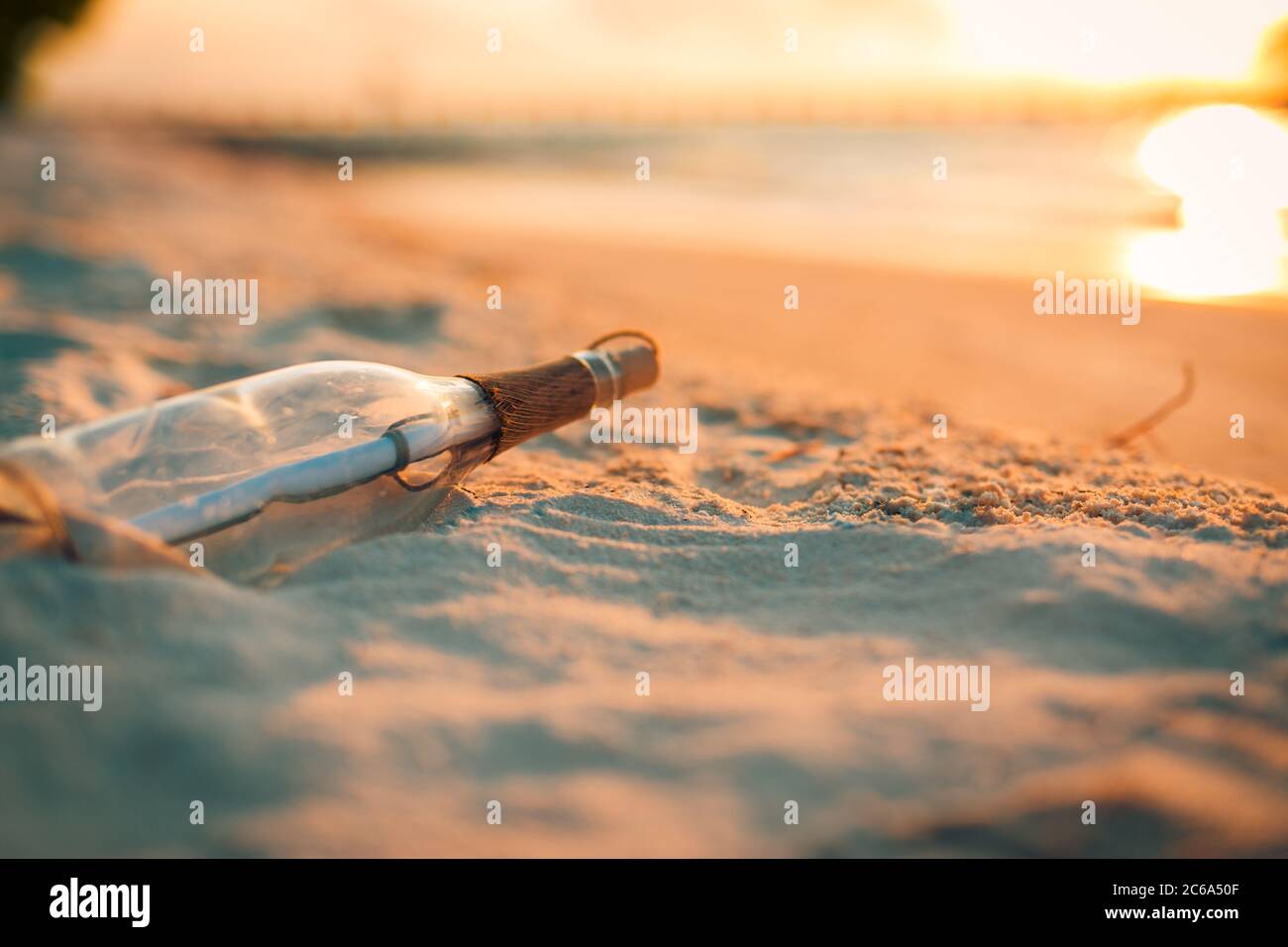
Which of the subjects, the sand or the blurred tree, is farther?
the blurred tree

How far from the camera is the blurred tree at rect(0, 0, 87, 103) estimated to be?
23359mm

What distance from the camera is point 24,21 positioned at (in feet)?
78.0

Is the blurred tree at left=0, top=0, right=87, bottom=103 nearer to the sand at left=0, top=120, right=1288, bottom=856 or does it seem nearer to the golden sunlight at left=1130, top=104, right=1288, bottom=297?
the golden sunlight at left=1130, top=104, right=1288, bottom=297

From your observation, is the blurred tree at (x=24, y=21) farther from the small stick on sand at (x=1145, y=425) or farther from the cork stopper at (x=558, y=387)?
the small stick on sand at (x=1145, y=425)

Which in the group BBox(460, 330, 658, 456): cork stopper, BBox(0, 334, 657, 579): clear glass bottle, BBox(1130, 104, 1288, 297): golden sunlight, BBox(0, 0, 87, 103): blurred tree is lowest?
BBox(0, 334, 657, 579): clear glass bottle

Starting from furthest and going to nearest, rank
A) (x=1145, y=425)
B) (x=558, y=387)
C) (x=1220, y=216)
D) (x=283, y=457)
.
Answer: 1. (x=1220, y=216)
2. (x=1145, y=425)
3. (x=558, y=387)
4. (x=283, y=457)

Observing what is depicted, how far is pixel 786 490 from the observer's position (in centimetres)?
238

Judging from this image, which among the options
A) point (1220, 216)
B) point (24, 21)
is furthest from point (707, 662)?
point (24, 21)

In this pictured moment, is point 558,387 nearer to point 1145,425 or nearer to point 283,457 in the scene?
point 283,457

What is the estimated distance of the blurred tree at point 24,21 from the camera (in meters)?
23.4

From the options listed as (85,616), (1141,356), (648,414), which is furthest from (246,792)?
(1141,356)

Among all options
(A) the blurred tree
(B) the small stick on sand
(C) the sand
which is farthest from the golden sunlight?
(A) the blurred tree

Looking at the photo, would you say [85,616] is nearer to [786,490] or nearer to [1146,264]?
[786,490]

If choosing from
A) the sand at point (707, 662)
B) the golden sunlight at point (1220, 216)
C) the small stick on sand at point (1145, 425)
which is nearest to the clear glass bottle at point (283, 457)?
the sand at point (707, 662)
